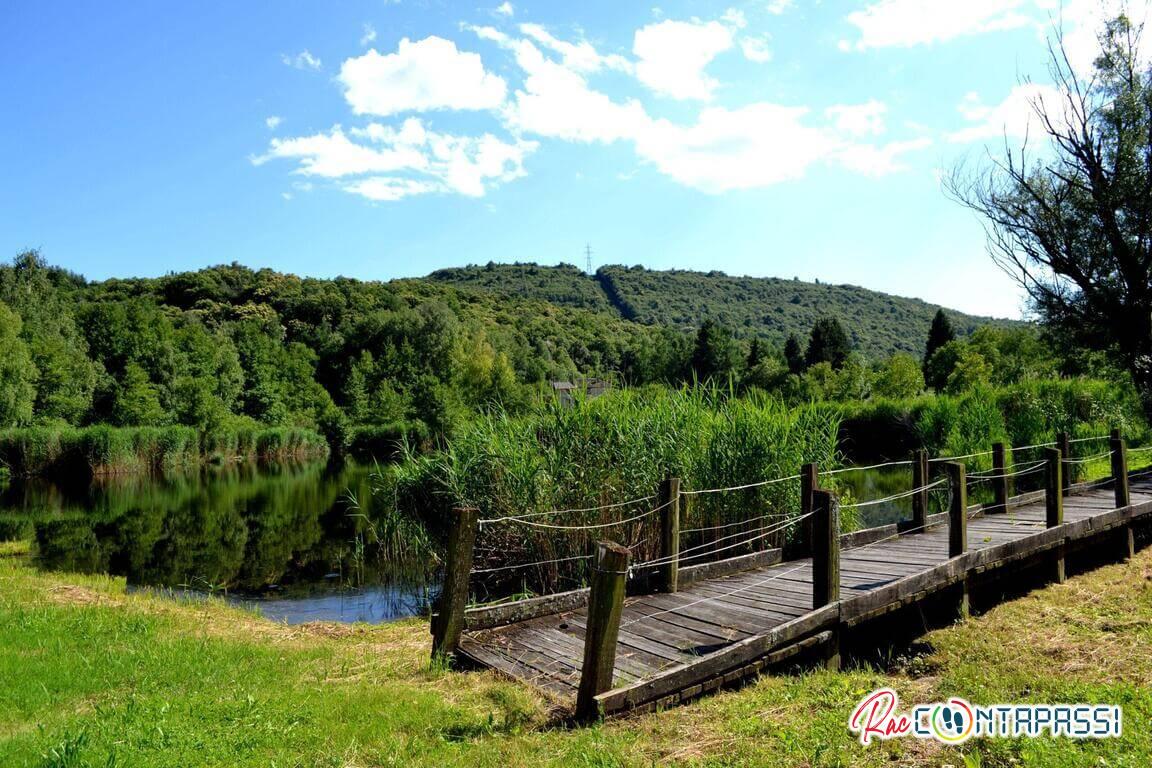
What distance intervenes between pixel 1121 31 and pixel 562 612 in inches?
917

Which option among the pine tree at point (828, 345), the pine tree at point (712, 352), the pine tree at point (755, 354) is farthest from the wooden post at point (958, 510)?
the pine tree at point (712, 352)

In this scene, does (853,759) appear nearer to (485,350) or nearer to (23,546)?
(23,546)

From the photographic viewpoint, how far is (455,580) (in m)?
6.12

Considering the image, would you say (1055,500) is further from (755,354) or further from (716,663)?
(755,354)

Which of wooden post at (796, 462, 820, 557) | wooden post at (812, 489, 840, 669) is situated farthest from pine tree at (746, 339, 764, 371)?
wooden post at (812, 489, 840, 669)

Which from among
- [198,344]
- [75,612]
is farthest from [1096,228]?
[198,344]

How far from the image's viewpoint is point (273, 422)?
58.3m

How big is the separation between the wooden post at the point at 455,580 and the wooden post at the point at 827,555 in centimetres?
301

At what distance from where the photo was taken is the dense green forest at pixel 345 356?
139ft

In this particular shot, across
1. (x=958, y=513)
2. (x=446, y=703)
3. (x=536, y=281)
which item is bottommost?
(x=446, y=703)

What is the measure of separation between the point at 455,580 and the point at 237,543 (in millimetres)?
14644

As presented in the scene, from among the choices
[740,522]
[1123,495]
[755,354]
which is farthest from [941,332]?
[740,522]

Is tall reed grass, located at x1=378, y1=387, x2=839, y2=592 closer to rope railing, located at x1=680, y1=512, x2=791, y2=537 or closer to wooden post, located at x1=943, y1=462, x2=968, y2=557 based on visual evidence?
rope railing, located at x1=680, y1=512, x2=791, y2=537

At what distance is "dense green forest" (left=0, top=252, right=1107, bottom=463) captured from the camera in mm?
42250
